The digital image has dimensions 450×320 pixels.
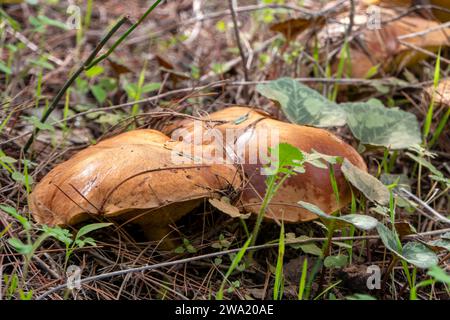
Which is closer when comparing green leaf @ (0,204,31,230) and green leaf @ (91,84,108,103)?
green leaf @ (0,204,31,230)

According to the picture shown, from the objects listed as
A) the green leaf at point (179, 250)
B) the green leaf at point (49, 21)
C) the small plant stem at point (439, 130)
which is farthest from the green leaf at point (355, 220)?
the green leaf at point (49, 21)

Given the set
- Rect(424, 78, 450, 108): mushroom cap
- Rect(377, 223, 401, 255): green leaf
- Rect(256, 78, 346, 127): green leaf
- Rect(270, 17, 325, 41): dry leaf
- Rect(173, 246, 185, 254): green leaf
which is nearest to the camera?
Rect(377, 223, 401, 255): green leaf

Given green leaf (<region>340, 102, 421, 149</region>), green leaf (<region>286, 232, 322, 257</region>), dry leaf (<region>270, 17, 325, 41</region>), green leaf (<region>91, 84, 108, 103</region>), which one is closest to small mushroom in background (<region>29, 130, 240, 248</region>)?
green leaf (<region>286, 232, 322, 257</region>)

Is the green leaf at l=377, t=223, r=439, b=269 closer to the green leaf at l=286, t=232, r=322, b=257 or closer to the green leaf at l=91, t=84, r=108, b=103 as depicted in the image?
the green leaf at l=286, t=232, r=322, b=257

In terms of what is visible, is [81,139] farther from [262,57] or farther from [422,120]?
[422,120]

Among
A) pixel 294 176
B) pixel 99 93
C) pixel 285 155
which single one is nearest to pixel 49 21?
pixel 99 93

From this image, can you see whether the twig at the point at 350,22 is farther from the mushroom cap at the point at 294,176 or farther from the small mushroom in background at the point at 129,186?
the small mushroom in background at the point at 129,186
